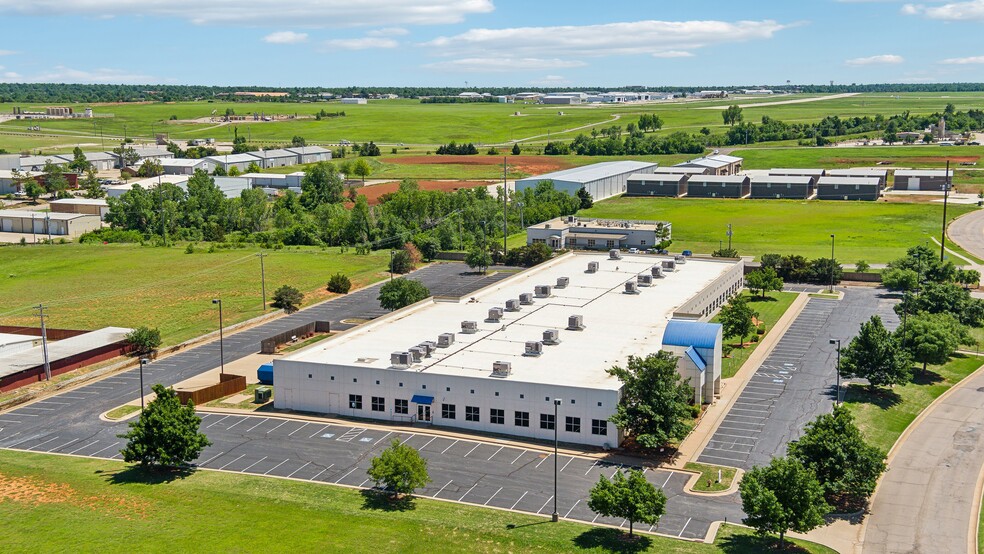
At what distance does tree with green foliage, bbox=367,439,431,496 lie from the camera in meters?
56.7

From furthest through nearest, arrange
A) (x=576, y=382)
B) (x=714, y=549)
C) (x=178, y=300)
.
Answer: (x=178, y=300) < (x=576, y=382) < (x=714, y=549)

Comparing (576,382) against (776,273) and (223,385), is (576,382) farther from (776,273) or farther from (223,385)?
(776,273)

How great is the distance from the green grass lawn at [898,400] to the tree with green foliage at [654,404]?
15.5m

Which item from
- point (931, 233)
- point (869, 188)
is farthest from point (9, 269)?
point (869, 188)

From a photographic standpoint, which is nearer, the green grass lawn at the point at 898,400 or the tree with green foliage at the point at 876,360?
the green grass lawn at the point at 898,400

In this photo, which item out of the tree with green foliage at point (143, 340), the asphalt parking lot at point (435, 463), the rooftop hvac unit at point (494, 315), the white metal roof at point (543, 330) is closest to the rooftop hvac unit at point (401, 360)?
the white metal roof at point (543, 330)

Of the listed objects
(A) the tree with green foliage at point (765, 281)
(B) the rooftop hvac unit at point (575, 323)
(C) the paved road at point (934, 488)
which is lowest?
(C) the paved road at point (934, 488)

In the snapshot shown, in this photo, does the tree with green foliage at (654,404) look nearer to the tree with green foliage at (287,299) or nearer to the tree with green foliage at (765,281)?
the tree with green foliage at (765,281)

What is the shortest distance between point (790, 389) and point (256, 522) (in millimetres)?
47238

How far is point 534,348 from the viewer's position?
77875mm

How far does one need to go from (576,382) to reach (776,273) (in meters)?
64.5

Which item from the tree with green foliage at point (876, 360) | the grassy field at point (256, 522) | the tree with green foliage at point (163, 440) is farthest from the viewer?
the tree with green foliage at point (876, 360)

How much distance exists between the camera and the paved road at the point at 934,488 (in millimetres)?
53375

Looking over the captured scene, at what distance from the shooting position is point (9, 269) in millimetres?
135875
